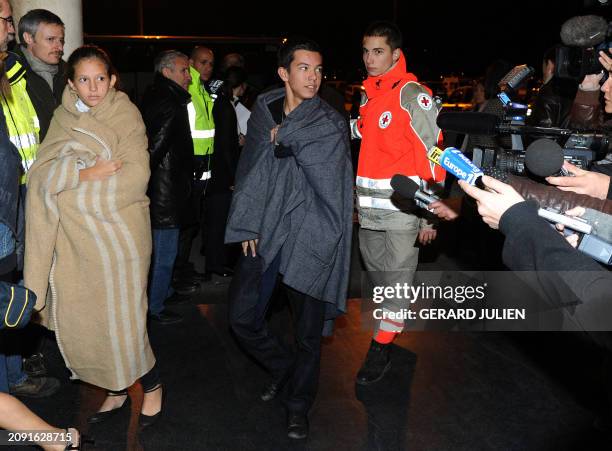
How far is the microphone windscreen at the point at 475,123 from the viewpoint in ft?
7.41

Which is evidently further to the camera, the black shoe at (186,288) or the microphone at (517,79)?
the black shoe at (186,288)

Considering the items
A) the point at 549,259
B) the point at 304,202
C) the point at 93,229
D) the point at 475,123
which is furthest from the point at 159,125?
the point at 549,259

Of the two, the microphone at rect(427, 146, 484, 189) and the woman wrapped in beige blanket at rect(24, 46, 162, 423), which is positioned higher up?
the microphone at rect(427, 146, 484, 189)

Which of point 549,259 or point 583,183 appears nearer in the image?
point 549,259

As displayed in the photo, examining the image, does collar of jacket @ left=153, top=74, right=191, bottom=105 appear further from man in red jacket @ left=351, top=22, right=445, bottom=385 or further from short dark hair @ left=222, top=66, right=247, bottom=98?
short dark hair @ left=222, top=66, right=247, bottom=98

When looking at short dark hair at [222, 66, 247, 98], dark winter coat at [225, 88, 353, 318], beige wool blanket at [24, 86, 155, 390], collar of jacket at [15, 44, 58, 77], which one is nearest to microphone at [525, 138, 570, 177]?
dark winter coat at [225, 88, 353, 318]

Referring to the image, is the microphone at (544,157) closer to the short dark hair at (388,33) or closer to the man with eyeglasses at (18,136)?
the short dark hair at (388,33)

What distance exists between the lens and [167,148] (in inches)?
189

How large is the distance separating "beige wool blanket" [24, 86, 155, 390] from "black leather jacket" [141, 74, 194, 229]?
1.26 m

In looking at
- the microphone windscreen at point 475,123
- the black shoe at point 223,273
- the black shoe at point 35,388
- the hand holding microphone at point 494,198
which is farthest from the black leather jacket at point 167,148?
the hand holding microphone at point 494,198

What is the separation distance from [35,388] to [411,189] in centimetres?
281

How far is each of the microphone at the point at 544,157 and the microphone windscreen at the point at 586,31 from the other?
127 cm

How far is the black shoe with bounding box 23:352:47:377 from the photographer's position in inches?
163

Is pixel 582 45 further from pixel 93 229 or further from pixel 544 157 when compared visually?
pixel 93 229
